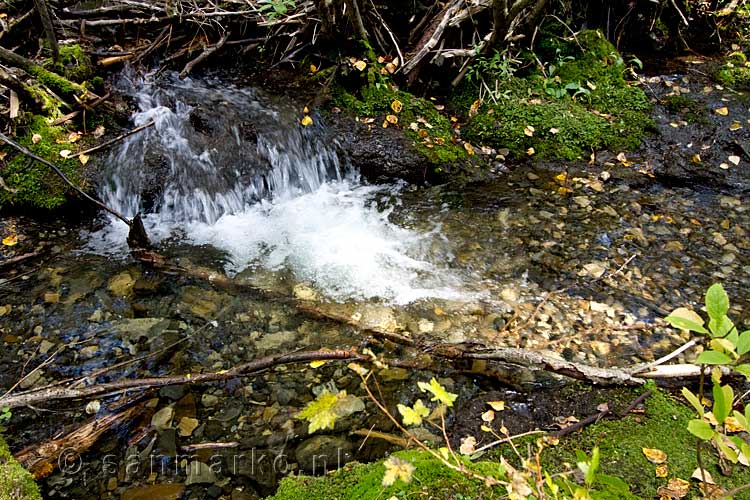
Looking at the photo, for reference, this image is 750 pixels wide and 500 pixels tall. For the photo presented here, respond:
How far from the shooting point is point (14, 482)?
225 cm

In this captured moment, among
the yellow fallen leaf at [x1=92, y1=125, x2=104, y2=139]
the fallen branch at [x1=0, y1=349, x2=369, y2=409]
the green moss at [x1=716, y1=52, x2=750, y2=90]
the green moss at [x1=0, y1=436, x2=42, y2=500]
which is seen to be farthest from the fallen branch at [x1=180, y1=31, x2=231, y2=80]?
the green moss at [x1=716, y1=52, x2=750, y2=90]

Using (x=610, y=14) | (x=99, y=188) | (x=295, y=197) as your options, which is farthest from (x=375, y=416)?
(x=610, y=14)

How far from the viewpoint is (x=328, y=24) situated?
559cm

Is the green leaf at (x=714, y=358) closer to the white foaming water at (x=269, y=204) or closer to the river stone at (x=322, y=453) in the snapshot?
the river stone at (x=322, y=453)

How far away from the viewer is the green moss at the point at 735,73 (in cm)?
639

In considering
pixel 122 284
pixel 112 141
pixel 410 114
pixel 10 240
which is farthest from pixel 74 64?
pixel 410 114

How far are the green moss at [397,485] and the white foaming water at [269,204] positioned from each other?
1979 millimetres

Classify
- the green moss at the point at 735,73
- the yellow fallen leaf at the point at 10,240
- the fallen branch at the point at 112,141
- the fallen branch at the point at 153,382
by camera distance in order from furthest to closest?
the green moss at the point at 735,73, the fallen branch at the point at 112,141, the yellow fallen leaf at the point at 10,240, the fallen branch at the point at 153,382

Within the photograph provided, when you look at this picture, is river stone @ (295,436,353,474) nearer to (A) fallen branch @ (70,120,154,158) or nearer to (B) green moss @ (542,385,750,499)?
(B) green moss @ (542,385,750,499)

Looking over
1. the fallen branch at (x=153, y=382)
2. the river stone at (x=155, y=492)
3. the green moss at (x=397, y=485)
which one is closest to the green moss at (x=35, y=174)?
the fallen branch at (x=153, y=382)

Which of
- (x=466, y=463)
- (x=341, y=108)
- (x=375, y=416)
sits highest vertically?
(x=341, y=108)

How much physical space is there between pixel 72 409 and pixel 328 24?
4677mm

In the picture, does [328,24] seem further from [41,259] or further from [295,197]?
[41,259]

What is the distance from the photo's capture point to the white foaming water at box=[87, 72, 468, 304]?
4.42 metres
